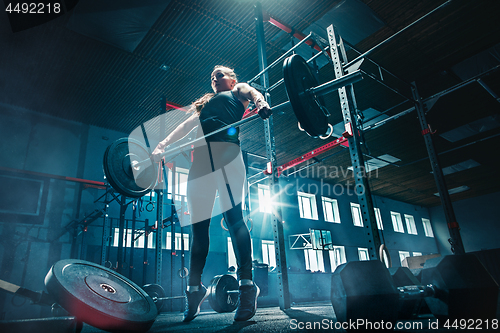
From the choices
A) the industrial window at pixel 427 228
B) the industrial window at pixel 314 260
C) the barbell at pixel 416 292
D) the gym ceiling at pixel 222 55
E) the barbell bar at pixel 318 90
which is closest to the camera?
the barbell at pixel 416 292

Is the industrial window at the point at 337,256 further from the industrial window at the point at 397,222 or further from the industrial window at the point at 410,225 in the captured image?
the industrial window at the point at 410,225

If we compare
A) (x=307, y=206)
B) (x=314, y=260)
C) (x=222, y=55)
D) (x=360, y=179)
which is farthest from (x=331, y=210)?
(x=360, y=179)

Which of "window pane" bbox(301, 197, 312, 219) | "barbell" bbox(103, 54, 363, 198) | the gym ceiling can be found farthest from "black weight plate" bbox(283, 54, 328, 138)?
"window pane" bbox(301, 197, 312, 219)

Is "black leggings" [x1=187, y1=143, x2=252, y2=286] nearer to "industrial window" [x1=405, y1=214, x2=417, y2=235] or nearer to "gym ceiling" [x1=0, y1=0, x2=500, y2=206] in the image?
"gym ceiling" [x1=0, y1=0, x2=500, y2=206]

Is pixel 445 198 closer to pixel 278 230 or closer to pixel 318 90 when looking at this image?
pixel 278 230

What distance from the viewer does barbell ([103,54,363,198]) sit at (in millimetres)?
1343

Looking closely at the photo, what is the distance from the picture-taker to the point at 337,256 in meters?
10.4

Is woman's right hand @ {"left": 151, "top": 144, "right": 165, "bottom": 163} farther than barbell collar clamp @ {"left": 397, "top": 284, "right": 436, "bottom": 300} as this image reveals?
Yes

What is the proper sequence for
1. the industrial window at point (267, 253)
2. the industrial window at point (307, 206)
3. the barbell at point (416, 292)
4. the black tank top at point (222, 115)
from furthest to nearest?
the industrial window at point (307, 206) → the industrial window at point (267, 253) → the black tank top at point (222, 115) → the barbell at point (416, 292)

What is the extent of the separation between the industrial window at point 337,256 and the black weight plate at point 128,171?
9.30m

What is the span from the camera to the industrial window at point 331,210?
10913 millimetres

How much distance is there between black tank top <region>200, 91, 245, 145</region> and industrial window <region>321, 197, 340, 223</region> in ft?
31.8

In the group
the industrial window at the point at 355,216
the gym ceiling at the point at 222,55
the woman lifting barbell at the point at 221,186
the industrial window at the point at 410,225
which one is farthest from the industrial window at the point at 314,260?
the woman lifting barbell at the point at 221,186

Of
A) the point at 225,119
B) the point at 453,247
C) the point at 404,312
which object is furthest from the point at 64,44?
the point at 453,247
